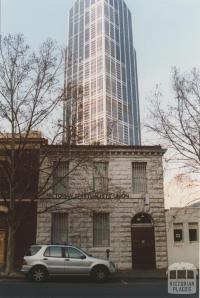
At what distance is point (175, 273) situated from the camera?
9.00m

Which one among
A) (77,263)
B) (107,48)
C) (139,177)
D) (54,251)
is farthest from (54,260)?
(107,48)

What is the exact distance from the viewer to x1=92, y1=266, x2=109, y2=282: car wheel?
709 inches

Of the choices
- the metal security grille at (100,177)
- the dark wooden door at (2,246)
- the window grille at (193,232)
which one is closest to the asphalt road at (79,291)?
the dark wooden door at (2,246)

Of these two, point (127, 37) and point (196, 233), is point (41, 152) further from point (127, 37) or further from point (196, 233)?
point (127, 37)

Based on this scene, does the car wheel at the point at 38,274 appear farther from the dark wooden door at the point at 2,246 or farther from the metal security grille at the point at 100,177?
the metal security grille at the point at 100,177

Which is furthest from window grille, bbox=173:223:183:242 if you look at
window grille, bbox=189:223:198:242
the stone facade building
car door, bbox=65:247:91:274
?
car door, bbox=65:247:91:274

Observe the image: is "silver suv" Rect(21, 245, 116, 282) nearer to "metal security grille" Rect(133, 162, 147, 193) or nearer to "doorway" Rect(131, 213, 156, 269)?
"doorway" Rect(131, 213, 156, 269)

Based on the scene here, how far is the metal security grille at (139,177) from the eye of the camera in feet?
90.1

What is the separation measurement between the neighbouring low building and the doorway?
1.33m

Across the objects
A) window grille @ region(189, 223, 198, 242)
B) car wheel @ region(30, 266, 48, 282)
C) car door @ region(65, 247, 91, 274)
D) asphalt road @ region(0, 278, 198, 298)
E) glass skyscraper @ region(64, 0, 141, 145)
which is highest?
glass skyscraper @ region(64, 0, 141, 145)

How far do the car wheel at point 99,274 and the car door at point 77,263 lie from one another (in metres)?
0.32

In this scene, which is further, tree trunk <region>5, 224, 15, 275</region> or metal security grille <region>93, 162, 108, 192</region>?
metal security grille <region>93, 162, 108, 192</region>

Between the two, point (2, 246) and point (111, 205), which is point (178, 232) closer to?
point (111, 205)

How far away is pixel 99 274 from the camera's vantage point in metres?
18.0
